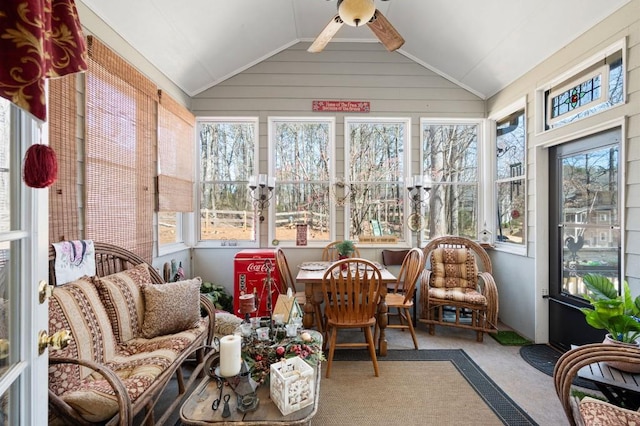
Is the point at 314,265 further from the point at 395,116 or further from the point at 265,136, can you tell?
the point at 395,116

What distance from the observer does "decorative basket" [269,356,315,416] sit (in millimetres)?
1319

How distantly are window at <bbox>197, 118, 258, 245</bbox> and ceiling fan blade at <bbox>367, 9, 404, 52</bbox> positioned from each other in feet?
7.11

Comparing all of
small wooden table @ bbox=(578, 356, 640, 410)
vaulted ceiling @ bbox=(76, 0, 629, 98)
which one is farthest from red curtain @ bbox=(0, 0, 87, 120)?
small wooden table @ bbox=(578, 356, 640, 410)

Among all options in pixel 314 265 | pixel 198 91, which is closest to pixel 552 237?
pixel 314 265

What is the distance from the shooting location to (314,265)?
327 centimetres

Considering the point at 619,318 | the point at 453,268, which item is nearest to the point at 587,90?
the point at 619,318

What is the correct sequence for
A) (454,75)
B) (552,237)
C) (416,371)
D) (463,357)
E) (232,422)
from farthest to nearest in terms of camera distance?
1. (454,75)
2. (552,237)
3. (463,357)
4. (416,371)
5. (232,422)

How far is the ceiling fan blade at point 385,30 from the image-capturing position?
2.03m

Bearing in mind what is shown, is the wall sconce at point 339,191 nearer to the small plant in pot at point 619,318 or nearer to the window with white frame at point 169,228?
the window with white frame at point 169,228

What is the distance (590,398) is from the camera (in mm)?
1477

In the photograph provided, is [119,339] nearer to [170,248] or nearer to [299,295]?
[170,248]

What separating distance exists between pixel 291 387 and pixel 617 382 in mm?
1810

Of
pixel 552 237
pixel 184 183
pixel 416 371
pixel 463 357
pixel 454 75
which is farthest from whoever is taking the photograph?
pixel 454 75

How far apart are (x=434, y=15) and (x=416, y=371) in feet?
11.5
